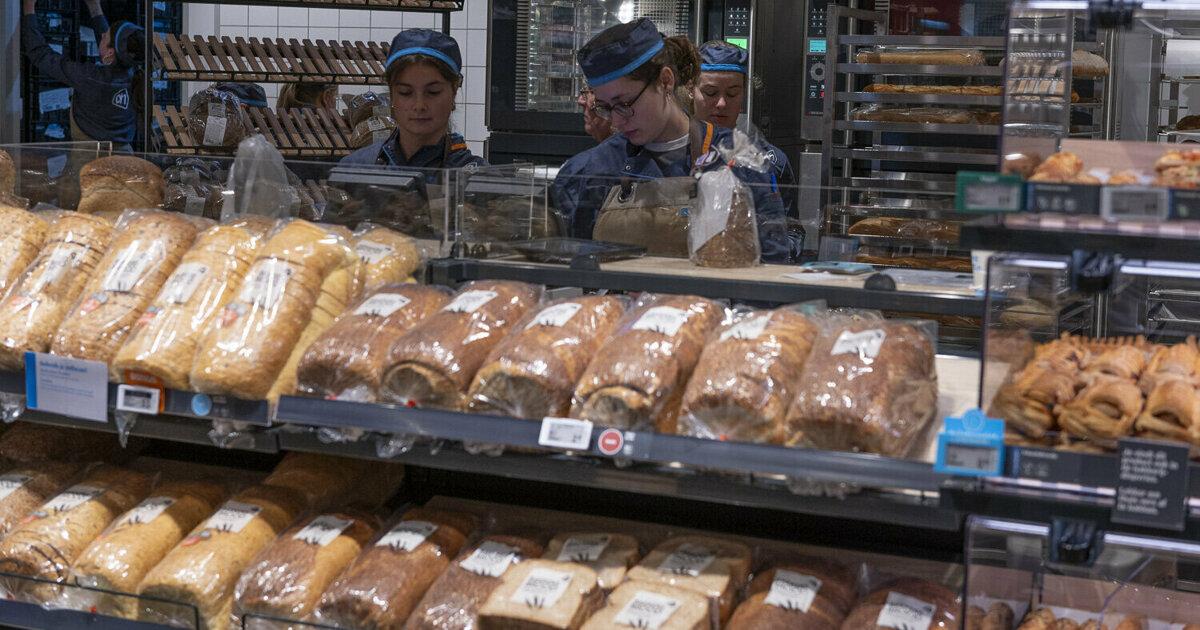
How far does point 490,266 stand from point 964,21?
3934 mm

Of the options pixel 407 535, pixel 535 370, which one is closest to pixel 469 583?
pixel 407 535

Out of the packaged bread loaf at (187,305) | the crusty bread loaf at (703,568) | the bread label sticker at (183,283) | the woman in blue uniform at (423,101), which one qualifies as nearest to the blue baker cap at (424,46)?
the woman in blue uniform at (423,101)

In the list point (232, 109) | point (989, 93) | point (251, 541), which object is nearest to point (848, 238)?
point (251, 541)

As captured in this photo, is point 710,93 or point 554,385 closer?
point 554,385

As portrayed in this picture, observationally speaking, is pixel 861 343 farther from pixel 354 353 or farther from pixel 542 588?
pixel 354 353

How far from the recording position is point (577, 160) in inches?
147

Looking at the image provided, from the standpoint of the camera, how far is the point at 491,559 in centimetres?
189

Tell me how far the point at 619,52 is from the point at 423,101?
0.73 m

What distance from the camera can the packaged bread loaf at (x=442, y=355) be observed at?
1.74 metres

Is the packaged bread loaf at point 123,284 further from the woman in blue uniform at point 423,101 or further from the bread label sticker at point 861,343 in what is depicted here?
the woman in blue uniform at point 423,101

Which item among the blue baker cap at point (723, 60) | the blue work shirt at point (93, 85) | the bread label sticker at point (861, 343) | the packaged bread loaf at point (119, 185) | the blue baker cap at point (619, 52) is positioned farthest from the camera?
the blue work shirt at point (93, 85)

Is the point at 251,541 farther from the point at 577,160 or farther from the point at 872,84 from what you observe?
the point at 872,84

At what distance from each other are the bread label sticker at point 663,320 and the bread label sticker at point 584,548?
0.41 metres

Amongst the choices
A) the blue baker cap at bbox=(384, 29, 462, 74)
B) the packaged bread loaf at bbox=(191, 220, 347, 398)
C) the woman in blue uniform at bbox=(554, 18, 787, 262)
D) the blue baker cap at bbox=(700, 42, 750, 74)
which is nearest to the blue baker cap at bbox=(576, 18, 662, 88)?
the woman in blue uniform at bbox=(554, 18, 787, 262)
